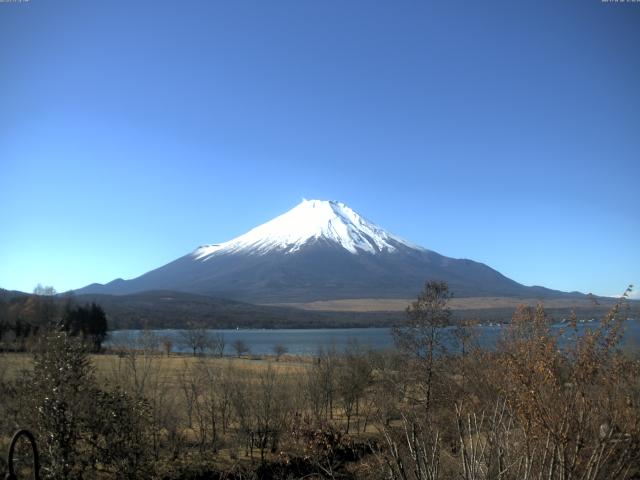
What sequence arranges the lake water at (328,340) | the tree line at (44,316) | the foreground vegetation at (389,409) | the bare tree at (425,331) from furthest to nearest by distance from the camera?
the tree line at (44,316) → the bare tree at (425,331) → the lake water at (328,340) → the foreground vegetation at (389,409)

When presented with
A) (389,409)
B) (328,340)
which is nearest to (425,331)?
(389,409)

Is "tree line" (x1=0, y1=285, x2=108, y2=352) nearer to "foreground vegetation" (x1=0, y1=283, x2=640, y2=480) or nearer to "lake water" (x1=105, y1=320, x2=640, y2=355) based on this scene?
"lake water" (x1=105, y1=320, x2=640, y2=355)

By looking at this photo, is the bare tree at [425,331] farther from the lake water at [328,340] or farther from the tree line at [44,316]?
the tree line at [44,316]

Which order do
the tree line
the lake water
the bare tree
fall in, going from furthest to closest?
the tree line, the bare tree, the lake water

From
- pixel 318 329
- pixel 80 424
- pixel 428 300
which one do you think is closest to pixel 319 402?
pixel 428 300

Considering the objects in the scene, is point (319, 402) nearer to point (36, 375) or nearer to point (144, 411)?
point (144, 411)

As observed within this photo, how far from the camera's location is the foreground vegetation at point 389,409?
241 inches

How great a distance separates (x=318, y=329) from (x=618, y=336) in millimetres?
157318

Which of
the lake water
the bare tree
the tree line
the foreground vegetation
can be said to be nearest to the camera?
the foreground vegetation

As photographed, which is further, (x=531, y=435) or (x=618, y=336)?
(x=618, y=336)

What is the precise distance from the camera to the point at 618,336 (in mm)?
7262

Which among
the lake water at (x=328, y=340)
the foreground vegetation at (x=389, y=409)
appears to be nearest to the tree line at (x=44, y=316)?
the lake water at (x=328, y=340)

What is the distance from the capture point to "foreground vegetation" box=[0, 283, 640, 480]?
612cm

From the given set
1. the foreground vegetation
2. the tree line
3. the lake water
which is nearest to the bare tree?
the foreground vegetation
